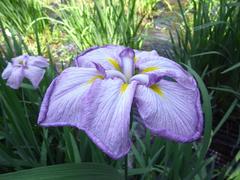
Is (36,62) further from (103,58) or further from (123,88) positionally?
(123,88)

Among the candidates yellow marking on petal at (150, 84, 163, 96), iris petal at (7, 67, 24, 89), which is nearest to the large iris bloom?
yellow marking on petal at (150, 84, 163, 96)

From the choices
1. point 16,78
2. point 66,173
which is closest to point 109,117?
point 66,173

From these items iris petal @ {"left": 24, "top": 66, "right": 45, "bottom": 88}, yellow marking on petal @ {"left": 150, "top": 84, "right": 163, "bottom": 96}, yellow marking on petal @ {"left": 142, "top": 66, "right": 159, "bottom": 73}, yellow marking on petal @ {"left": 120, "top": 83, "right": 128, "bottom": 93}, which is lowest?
iris petal @ {"left": 24, "top": 66, "right": 45, "bottom": 88}

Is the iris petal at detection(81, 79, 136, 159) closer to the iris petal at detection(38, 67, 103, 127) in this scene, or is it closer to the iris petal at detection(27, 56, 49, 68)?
the iris petal at detection(38, 67, 103, 127)

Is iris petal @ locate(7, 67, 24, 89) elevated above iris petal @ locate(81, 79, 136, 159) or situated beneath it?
situated beneath

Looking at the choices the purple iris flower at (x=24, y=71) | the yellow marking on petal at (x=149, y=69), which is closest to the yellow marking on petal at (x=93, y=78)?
the yellow marking on petal at (x=149, y=69)

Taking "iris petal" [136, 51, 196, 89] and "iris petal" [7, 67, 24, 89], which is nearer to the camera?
"iris petal" [136, 51, 196, 89]
